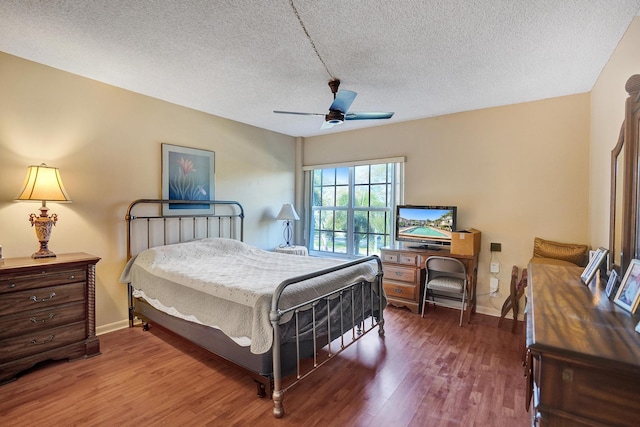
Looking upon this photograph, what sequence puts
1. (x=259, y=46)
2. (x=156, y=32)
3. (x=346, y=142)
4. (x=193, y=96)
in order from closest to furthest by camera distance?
(x=156, y=32) → (x=259, y=46) → (x=193, y=96) → (x=346, y=142)

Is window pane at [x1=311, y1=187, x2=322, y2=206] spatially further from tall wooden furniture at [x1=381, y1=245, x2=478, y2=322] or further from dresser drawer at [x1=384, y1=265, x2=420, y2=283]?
dresser drawer at [x1=384, y1=265, x2=420, y2=283]

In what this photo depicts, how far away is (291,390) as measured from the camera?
7.00ft

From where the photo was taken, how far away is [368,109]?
3.69 m

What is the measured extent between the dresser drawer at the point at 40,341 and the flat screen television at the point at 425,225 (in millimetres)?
3425

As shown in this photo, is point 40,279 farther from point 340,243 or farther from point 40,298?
point 340,243

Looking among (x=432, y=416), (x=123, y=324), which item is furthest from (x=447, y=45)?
(x=123, y=324)

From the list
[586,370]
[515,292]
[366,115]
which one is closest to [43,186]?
[366,115]

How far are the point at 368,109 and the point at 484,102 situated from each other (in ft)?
4.17

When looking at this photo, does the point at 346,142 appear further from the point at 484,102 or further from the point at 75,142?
the point at 75,142

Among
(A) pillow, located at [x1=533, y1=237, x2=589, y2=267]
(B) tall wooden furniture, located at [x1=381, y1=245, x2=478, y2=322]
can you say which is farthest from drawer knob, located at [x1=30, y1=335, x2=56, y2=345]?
(A) pillow, located at [x1=533, y1=237, x2=589, y2=267]

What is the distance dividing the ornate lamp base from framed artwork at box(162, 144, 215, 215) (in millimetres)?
1055

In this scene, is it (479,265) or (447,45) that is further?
(479,265)

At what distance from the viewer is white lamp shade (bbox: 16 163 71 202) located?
2443 millimetres

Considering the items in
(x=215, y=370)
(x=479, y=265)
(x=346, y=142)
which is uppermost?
(x=346, y=142)
